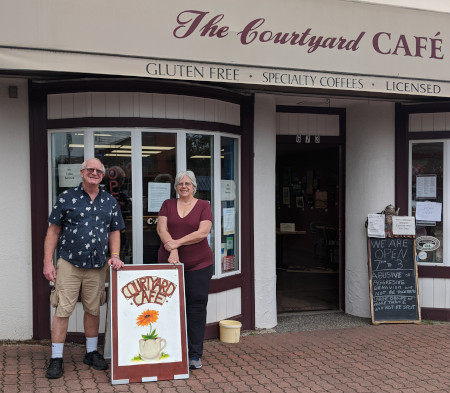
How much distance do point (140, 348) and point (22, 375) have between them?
102 centimetres

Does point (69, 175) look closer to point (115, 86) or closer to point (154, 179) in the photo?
point (154, 179)

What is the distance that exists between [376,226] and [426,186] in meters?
0.86

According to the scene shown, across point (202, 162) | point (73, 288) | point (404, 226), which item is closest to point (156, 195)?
point (202, 162)

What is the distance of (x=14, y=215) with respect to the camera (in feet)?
17.4

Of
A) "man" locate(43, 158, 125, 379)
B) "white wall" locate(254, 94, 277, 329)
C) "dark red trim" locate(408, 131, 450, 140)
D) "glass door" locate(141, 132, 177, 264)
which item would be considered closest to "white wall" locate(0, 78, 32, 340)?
"man" locate(43, 158, 125, 379)

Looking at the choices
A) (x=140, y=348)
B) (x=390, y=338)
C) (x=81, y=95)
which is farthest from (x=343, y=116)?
(x=140, y=348)

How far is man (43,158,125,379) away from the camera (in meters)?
4.40

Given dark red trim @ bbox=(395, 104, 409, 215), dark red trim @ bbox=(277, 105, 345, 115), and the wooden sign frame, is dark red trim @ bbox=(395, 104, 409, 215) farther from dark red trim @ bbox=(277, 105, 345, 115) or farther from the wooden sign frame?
the wooden sign frame

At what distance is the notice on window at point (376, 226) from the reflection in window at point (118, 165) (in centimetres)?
298

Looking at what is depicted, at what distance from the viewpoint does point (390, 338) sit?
18.9 feet

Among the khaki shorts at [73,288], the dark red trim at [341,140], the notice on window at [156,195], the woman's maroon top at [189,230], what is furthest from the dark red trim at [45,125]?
the dark red trim at [341,140]

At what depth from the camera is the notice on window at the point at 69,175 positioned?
5309 millimetres

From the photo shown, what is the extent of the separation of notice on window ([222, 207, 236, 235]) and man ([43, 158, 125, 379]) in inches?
64.4

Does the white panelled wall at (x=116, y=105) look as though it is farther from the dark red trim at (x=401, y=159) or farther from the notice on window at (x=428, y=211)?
the notice on window at (x=428, y=211)
